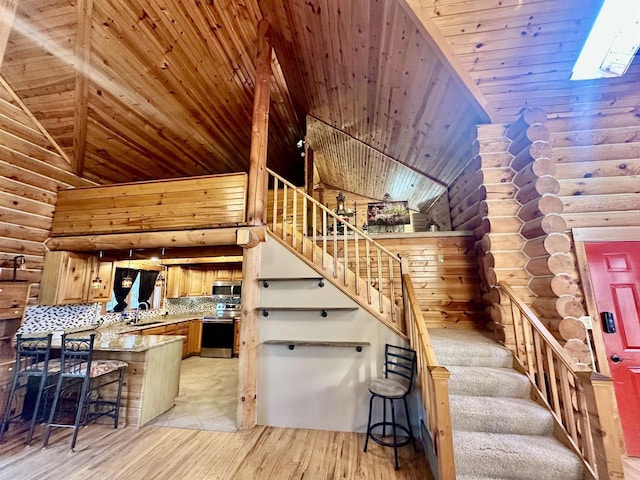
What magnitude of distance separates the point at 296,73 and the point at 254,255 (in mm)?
3243

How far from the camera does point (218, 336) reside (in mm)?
6438

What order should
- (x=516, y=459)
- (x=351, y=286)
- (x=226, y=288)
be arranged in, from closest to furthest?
1. (x=516, y=459)
2. (x=351, y=286)
3. (x=226, y=288)

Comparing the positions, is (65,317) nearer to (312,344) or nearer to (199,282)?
(199,282)

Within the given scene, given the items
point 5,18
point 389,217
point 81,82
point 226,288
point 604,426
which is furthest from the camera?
point 226,288

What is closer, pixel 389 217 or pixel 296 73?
pixel 296 73

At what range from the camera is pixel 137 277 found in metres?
6.12

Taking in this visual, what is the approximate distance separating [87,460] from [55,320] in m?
2.68

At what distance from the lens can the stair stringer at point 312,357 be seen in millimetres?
3105

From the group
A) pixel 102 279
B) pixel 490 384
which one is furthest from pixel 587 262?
pixel 102 279

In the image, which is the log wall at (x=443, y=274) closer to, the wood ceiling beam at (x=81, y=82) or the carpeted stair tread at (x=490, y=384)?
the carpeted stair tread at (x=490, y=384)

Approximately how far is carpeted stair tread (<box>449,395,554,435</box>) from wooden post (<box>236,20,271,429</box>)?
2200 millimetres

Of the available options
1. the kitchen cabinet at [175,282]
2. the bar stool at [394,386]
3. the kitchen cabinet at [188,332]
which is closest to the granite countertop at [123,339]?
the kitchen cabinet at [188,332]

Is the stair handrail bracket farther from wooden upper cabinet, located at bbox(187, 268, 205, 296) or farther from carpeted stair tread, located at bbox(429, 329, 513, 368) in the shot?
wooden upper cabinet, located at bbox(187, 268, 205, 296)

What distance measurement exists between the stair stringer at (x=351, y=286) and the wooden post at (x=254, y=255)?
41 cm
